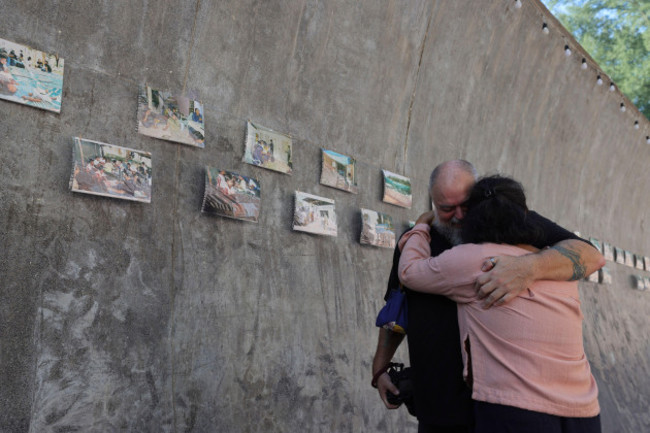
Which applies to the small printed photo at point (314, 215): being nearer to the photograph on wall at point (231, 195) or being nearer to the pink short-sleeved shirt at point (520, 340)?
the photograph on wall at point (231, 195)

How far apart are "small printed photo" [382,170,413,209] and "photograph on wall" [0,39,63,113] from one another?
2831mm

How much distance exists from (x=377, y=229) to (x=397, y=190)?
508 millimetres

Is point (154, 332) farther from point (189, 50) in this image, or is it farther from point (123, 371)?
point (189, 50)

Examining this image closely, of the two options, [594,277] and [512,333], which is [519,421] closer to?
[512,333]

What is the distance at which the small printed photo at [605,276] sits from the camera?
8962 millimetres

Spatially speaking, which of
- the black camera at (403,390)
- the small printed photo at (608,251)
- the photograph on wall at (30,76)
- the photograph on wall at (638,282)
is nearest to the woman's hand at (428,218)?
the black camera at (403,390)

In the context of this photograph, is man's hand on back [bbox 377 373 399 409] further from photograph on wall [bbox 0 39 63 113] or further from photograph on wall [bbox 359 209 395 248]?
photograph on wall [bbox 359 209 395 248]

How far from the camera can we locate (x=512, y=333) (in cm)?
198

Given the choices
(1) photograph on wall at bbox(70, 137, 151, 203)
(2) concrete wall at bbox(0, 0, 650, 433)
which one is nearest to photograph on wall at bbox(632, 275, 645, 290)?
(2) concrete wall at bbox(0, 0, 650, 433)

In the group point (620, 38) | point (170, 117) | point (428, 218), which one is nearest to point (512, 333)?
point (428, 218)

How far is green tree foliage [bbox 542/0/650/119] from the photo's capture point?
64.6 feet

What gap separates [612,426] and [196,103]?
5982mm

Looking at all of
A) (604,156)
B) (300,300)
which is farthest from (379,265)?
(604,156)

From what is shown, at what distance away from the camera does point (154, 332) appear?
320 cm
